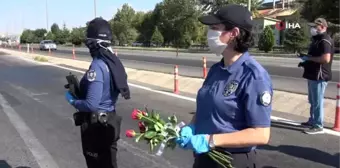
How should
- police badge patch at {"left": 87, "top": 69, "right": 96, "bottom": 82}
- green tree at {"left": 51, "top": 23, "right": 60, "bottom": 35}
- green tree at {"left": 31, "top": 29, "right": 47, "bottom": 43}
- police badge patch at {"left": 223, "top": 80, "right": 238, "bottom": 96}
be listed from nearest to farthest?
police badge patch at {"left": 223, "top": 80, "right": 238, "bottom": 96}
police badge patch at {"left": 87, "top": 69, "right": 96, "bottom": 82}
green tree at {"left": 31, "top": 29, "right": 47, "bottom": 43}
green tree at {"left": 51, "top": 23, "right": 60, "bottom": 35}

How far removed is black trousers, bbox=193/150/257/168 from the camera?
250 cm

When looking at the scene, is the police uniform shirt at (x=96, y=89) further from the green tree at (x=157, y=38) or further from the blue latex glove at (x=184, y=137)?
the green tree at (x=157, y=38)

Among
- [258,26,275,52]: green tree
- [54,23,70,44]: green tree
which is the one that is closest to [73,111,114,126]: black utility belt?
[258,26,275,52]: green tree

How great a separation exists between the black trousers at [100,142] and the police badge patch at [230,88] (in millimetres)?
1642

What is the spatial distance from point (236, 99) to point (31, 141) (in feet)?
18.2

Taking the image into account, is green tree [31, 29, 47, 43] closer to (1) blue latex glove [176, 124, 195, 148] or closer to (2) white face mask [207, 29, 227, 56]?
(2) white face mask [207, 29, 227, 56]

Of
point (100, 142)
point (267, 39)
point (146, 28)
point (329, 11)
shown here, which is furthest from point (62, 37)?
point (100, 142)

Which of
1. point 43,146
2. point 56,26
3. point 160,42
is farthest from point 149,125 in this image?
point 56,26

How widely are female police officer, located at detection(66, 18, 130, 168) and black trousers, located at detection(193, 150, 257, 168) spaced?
4.40 ft

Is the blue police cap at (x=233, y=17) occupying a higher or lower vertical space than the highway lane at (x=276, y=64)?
higher

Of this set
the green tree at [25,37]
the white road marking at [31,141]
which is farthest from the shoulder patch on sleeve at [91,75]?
the green tree at [25,37]

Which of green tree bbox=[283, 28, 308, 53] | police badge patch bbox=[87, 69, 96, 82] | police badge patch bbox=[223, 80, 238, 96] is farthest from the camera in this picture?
green tree bbox=[283, 28, 308, 53]

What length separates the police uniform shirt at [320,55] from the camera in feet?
24.2

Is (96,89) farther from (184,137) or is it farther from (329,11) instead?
(329,11)
